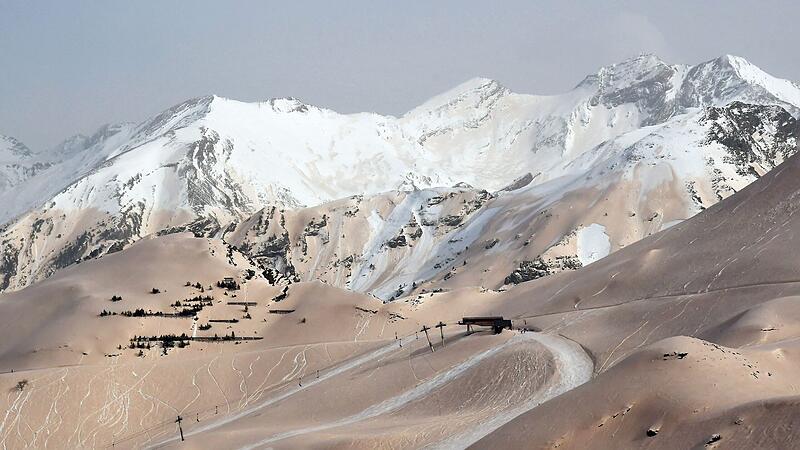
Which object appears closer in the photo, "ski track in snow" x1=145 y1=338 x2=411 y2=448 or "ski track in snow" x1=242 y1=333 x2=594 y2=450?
"ski track in snow" x1=242 y1=333 x2=594 y2=450

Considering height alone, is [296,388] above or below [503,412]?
above

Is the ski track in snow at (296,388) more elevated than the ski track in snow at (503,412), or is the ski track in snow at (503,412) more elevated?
the ski track in snow at (296,388)

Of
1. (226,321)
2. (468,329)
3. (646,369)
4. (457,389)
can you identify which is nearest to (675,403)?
(646,369)

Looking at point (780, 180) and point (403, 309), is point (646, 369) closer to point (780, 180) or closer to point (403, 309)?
point (780, 180)

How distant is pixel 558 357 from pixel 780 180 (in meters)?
47.3

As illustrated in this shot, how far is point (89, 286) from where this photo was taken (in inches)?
5571

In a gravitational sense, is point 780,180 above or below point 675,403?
above

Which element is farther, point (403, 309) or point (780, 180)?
point (403, 309)

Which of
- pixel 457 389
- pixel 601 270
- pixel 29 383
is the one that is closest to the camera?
pixel 457 389

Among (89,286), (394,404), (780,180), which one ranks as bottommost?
(394,404)

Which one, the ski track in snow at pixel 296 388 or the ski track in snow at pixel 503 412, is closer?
the ski track in snow at pixel 503 412

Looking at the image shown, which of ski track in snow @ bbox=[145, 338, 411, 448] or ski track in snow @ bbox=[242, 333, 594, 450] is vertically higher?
ski track in snow @ bbox=[145, 338, 411, 448]

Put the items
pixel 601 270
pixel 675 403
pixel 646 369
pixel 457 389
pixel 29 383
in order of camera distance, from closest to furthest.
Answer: pixel 675 403 < pixel 646 369 < pixel 457 389 < pixel 29 383 < pixel 601 270

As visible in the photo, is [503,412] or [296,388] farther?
[296,388]
